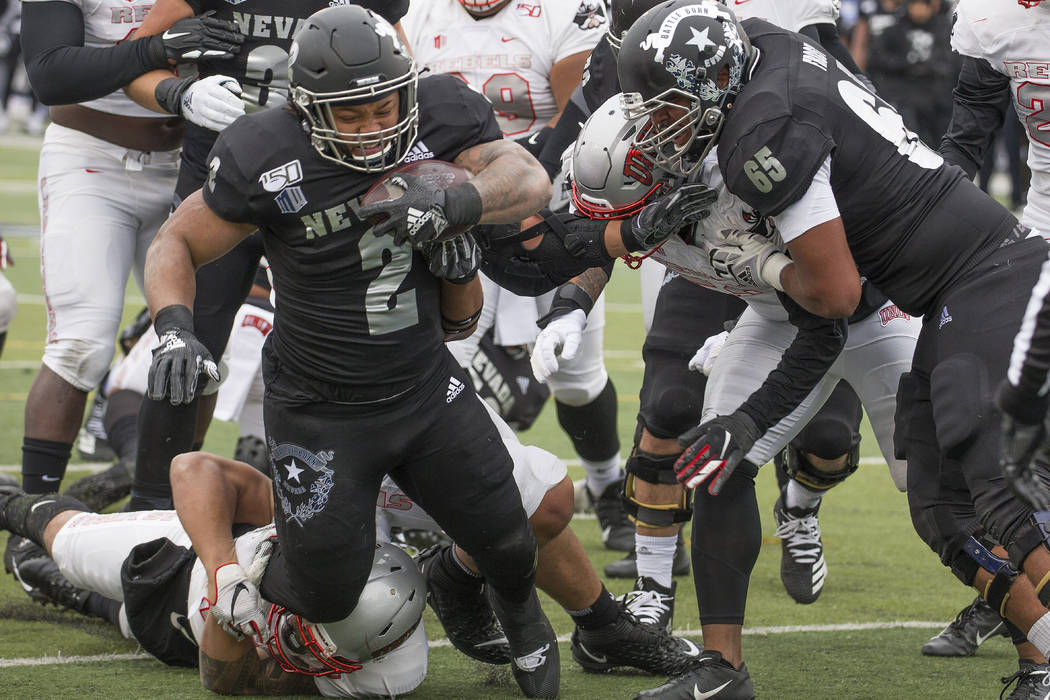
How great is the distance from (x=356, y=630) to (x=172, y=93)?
1.85 m

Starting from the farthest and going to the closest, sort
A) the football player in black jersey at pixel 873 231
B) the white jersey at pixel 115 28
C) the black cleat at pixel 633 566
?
the black cleat at pixel 633 566
the white jersey at pixel 115 28
the football player in black jersey at pixel 873 231

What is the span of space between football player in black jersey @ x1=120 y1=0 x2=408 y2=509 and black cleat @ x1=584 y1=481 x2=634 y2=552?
5.65ft

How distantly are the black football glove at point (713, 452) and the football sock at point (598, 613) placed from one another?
53 cm

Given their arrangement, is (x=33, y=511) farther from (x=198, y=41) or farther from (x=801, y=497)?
(x=801, y=497)

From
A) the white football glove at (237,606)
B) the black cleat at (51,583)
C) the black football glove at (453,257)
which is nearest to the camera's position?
the black football glove at (453,257)

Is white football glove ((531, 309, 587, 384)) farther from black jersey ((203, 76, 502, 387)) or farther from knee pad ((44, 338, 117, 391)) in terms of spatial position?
knee pad ((44, 338, 117, 391))

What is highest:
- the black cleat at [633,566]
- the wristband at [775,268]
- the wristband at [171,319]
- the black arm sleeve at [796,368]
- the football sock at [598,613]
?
the wristband at [775,268]

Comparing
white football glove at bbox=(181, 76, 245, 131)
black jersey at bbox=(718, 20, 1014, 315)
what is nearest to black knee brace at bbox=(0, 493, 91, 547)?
white football glove at bbox=(181, 76, 245, 131)

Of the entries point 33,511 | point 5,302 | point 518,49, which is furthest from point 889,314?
point 5,302

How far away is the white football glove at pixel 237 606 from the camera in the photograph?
356cm

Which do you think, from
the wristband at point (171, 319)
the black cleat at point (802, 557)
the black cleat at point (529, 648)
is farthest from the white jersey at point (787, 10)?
the wristband at point (171, 319)

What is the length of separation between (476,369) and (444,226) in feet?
8.13

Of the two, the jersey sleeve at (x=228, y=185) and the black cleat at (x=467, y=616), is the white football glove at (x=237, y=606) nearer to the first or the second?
the black cleat at (x=467, y=616)

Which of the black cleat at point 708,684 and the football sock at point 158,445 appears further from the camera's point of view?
the football sock at point 158,445
